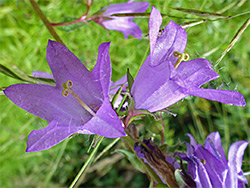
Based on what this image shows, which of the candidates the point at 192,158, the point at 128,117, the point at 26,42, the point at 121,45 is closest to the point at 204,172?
the point at 192,158

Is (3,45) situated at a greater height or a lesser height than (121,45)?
greater

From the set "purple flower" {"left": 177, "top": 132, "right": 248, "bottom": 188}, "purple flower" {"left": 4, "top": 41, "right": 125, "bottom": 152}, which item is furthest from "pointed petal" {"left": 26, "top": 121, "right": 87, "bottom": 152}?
"purple flower" {"left": 177, "top": 132, "right": 248, "bottom": 188}

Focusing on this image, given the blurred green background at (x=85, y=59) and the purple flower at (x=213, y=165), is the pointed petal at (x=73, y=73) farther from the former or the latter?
the blurred green background at (x=85, y=59)

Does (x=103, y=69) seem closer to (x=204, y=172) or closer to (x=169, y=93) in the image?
(x=169, y=93)

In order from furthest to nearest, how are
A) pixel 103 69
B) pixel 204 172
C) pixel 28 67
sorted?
pixel 28 67 → pixel 204 172 → pixel 103 69

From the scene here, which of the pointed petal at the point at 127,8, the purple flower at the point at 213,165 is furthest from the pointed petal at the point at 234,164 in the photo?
the pointed petal at the point at 127,8

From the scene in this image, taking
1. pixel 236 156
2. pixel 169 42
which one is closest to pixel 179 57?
pixel 169 42

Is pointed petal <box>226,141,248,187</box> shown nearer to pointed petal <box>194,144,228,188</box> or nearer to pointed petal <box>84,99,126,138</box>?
pointed petal <box>194,144,228,188</box>

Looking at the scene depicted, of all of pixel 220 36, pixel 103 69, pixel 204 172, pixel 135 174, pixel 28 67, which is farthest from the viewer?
pixel 135 174
